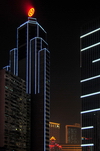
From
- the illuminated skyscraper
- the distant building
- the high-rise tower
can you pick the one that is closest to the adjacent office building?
the high-rise tower

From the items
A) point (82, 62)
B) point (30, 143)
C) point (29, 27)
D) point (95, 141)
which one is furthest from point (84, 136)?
point (29, 27)

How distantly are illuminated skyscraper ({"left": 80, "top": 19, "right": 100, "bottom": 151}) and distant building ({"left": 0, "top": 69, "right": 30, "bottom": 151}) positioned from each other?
31.9 m

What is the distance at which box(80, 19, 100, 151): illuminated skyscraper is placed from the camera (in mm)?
154875

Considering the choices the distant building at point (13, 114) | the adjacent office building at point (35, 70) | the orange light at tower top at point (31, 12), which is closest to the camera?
the distant building at point (13, 114)

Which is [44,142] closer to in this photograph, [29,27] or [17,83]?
[17,83]

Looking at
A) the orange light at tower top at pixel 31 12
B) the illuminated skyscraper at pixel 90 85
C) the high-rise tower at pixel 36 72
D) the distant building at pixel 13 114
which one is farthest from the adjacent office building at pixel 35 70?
the illuminated skyscraper at pixel 90 85

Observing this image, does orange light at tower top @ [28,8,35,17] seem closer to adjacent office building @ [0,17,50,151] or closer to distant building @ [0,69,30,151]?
adjacent office building @ [0,17,50,151]

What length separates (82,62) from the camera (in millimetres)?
168125

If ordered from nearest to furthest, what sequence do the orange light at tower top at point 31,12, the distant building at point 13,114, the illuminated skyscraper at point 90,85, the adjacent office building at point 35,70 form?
the distant building at point 13,114 → the illuminated skyscraper at point 90,85 → the adjacent office building at point 35,70 → the orange light at tower top at point 31,12

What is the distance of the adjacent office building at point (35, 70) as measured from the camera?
539ft

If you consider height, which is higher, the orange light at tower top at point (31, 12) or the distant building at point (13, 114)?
the orange light at tower top at point (31, 12)

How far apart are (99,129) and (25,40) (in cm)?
7425

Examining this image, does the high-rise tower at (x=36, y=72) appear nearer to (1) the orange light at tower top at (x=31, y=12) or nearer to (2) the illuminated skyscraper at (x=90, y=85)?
(1) the orange light at tower top at (x=31, y=12)

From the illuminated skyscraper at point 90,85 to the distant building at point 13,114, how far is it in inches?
1256
